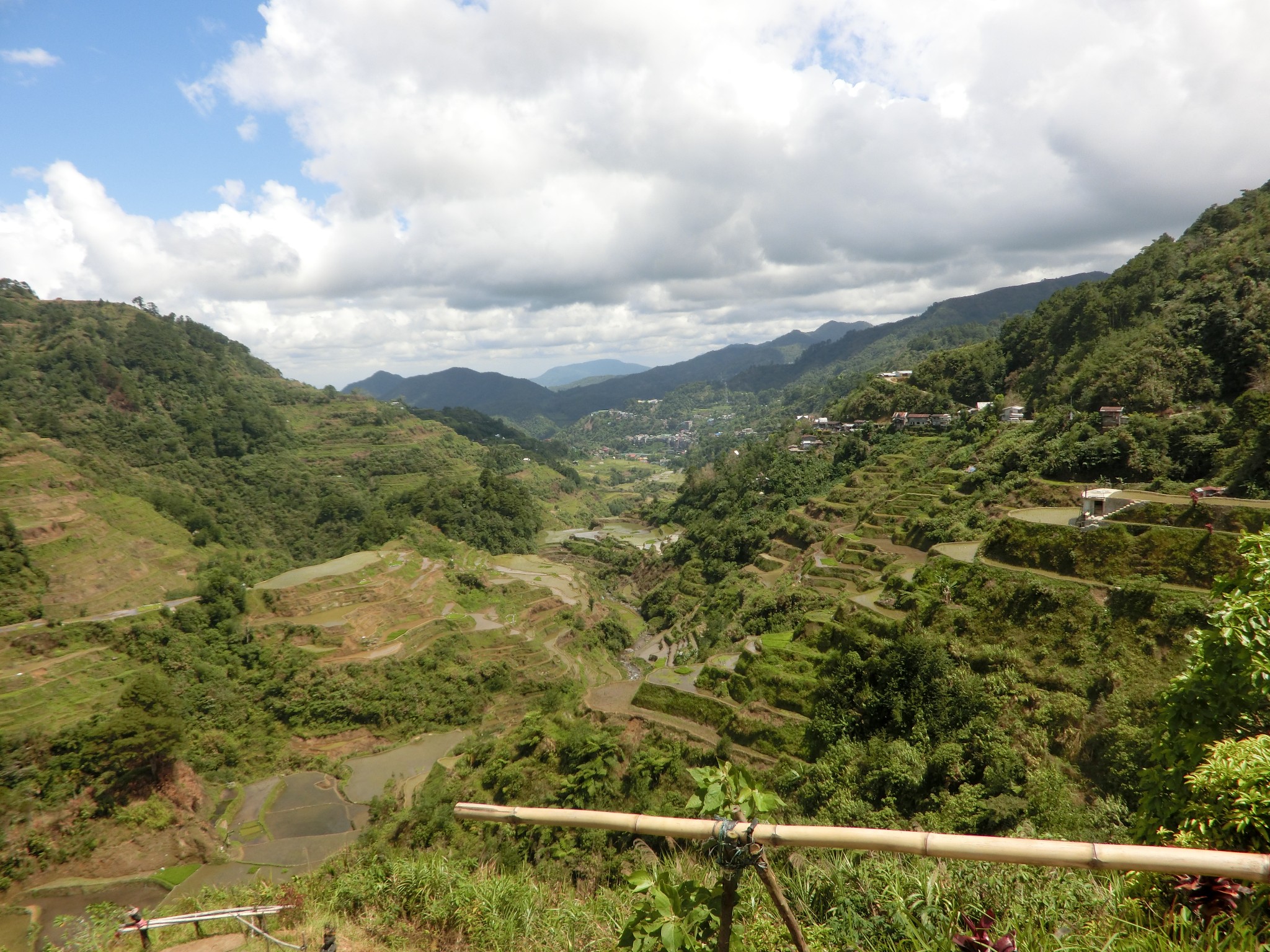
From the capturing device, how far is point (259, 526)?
56.3m

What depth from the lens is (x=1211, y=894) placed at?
9.70 ft

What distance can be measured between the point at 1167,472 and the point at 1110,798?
55.4 feet

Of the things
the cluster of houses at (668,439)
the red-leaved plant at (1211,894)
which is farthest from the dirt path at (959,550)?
the cluster of houses at (668,439)

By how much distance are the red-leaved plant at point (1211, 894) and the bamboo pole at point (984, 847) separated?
560mm

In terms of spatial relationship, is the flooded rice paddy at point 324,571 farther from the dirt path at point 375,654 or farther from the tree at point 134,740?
the tree at point 134,740

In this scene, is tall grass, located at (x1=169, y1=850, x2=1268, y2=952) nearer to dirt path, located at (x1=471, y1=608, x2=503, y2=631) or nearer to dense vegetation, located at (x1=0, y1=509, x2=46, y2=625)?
dirt path, located at (x1=471, y1=608, x2=503, y2=631)

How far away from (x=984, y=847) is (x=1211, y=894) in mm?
1584

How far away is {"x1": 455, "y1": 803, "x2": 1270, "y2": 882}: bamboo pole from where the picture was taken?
231cm

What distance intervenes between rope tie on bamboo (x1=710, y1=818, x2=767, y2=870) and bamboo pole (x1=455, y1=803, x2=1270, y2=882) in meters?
0.03

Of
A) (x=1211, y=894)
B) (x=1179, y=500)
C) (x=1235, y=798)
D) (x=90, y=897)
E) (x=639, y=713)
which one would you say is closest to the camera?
(x=1211, y=894)

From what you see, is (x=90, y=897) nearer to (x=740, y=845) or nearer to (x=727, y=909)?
(x=727, y=909)

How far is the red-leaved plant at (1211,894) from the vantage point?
2.89 metres

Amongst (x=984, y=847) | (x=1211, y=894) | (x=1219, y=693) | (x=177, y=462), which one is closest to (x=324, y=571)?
(x=177, y=462)

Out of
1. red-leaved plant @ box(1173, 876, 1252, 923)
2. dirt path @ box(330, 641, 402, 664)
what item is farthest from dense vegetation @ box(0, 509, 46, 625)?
red-leaved plant @ box(1173, 876, 1252, 923)
